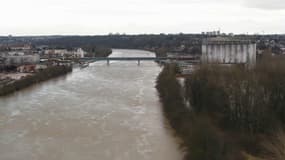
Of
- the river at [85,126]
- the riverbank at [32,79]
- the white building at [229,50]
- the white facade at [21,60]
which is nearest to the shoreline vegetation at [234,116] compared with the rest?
the river at [85,126]

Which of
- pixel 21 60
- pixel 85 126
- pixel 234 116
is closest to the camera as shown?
pixel 234 116

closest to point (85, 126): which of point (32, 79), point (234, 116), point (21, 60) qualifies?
point (234, 116)

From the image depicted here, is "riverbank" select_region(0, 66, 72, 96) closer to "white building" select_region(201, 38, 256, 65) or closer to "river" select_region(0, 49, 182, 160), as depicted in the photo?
"river" select_region(0, 49, 182, 160)

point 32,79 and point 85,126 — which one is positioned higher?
point 32,79

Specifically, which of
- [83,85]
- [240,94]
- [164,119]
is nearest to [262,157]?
[240,94]

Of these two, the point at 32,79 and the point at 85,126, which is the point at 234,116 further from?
the point at 32,79

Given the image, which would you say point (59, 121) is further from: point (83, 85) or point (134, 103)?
point (83, 85)
